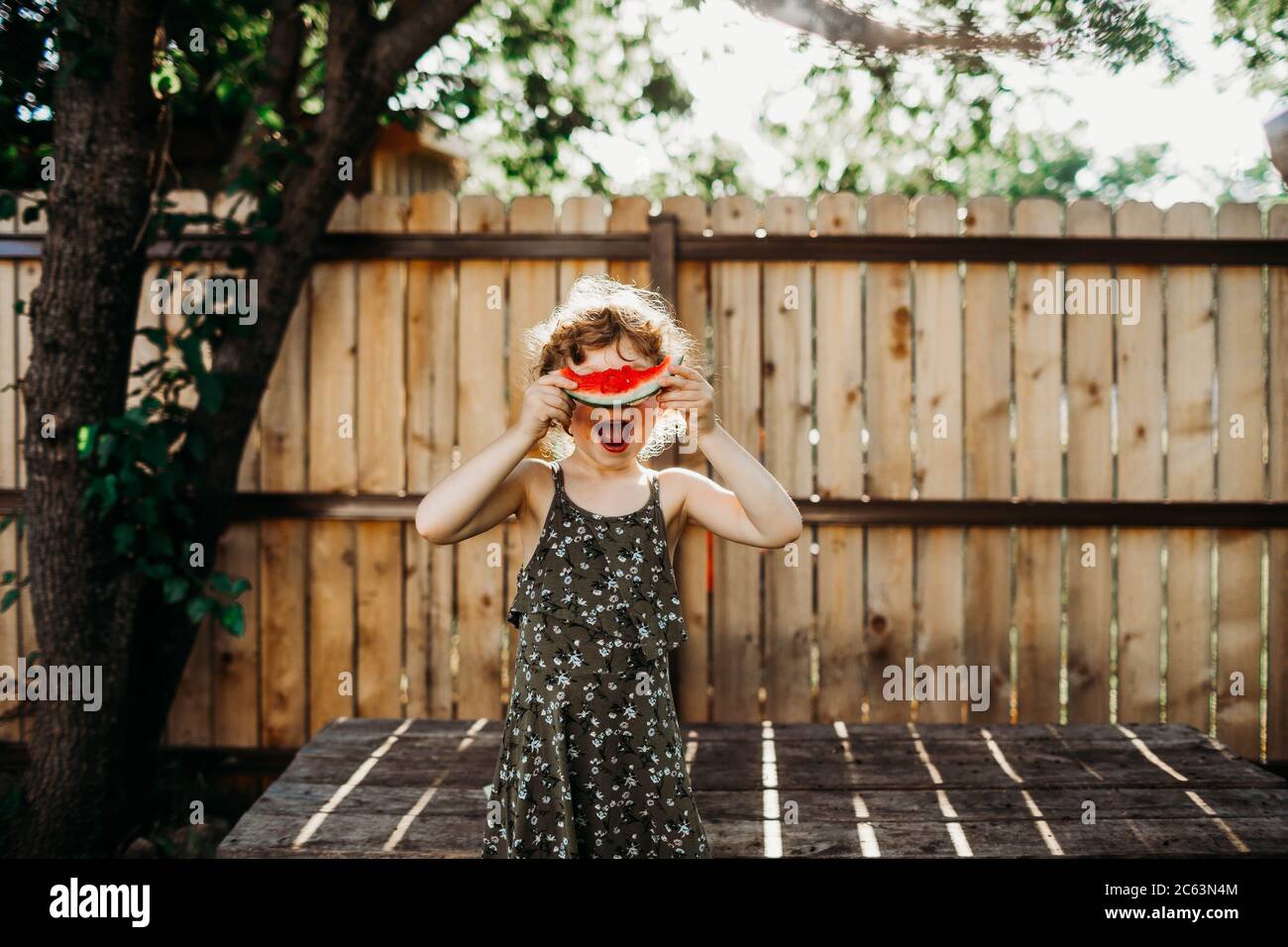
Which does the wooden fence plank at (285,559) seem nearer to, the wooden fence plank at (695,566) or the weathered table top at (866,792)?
the weathered table top at (866,792)

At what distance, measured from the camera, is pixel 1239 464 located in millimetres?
4406

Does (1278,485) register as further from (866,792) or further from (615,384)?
(615,384)

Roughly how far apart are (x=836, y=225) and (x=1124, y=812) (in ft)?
8.46

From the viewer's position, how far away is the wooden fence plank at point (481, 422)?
4461mm

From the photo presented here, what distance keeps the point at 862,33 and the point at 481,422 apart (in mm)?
2172

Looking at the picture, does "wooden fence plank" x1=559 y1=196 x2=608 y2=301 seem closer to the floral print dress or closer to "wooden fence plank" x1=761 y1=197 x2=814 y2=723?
"wooden fence plank" x1=761 y1=197 x2=814 y2=723

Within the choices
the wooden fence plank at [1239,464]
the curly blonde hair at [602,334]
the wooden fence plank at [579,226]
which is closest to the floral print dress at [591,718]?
the curly blonde hair at [602,334]

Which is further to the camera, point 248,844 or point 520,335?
point 520,335

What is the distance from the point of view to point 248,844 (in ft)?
9.11

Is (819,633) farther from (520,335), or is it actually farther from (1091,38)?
(1091,38)

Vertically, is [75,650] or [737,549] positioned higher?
[737,549]

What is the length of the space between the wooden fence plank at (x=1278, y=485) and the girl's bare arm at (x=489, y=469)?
3533 mm

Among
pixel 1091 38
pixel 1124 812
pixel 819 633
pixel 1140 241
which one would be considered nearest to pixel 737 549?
pixel 819 633

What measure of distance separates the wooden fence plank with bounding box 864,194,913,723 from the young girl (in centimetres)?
208
